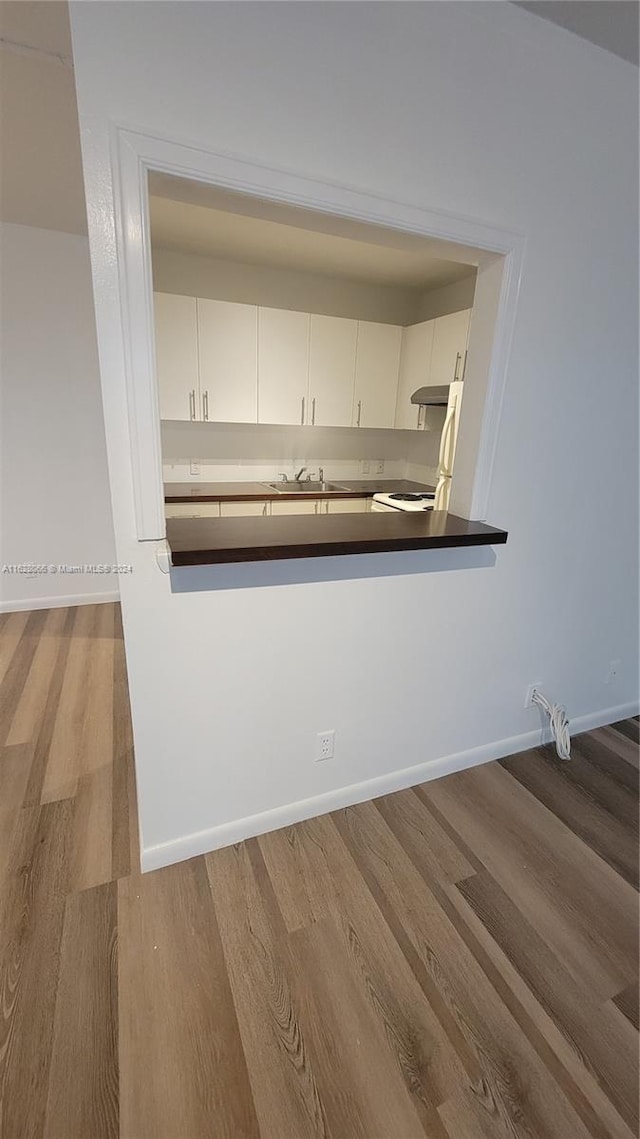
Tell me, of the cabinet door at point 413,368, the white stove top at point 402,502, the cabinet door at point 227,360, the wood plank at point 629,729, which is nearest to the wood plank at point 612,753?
the wood plank at point 629,729

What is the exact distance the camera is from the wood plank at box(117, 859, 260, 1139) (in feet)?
3.33

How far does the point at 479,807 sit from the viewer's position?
6.16 feet

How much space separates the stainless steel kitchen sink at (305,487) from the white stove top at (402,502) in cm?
46

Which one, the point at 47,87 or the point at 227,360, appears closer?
the point at 47,87

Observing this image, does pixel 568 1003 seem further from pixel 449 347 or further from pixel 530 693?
pixel 449 347

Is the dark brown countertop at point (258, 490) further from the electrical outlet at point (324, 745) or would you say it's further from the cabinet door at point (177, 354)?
the electrical outlet at point (324, 745)

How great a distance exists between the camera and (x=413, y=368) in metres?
3.74

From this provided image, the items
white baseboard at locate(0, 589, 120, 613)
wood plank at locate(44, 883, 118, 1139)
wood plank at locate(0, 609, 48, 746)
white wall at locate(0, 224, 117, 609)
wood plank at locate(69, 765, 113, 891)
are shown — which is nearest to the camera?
wood plank at locate(44, 883, 118, 1139)

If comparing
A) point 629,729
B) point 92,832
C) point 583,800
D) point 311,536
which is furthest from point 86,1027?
point 629,729

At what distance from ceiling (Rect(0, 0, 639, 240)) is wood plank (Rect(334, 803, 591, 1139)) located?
2623 mm

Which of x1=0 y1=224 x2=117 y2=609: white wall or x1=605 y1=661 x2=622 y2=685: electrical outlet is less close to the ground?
x1=0 y1=224 x2=117 y2=609: white wall

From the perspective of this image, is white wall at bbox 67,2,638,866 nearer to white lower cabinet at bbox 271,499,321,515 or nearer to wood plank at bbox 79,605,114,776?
wood plank at bbox 79,605,114,776

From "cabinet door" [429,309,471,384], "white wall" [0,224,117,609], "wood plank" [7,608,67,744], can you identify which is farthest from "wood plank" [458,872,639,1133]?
"white wall" [0,224,117,609]

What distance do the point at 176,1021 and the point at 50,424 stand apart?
3317mm
